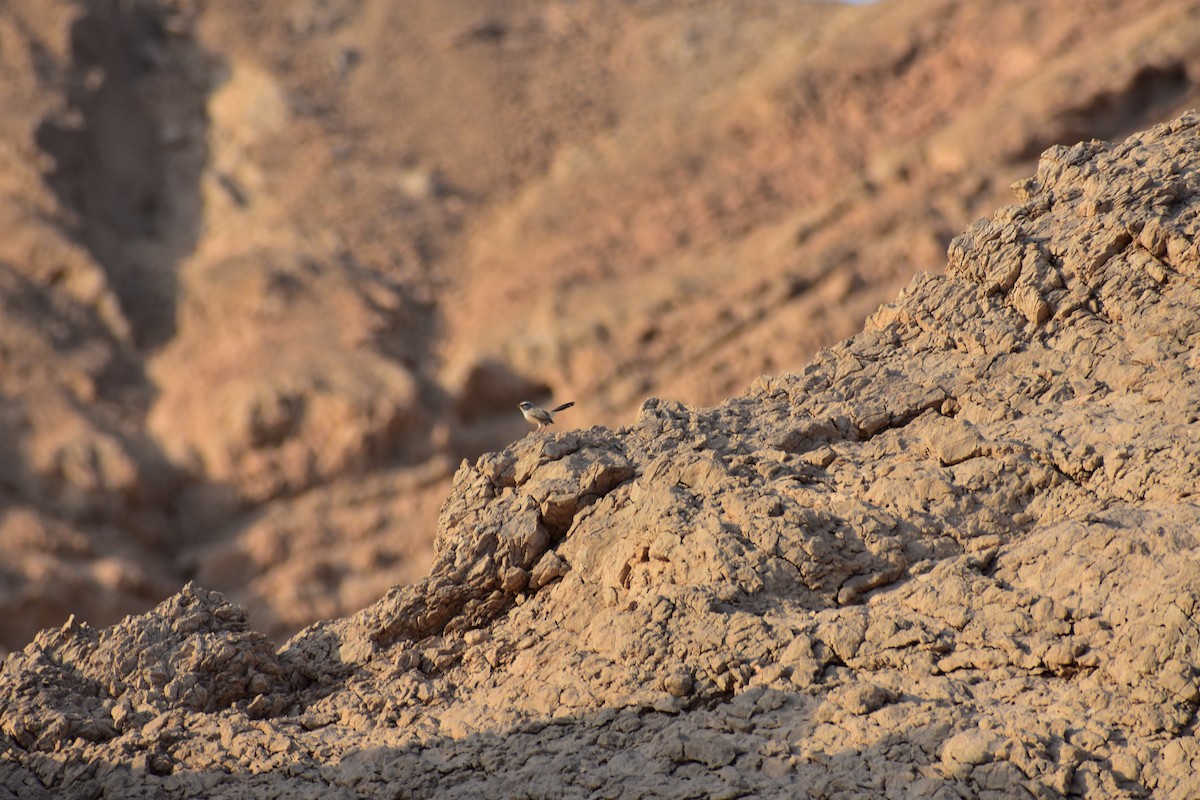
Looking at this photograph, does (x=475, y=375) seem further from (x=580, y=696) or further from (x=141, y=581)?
(x=580, y=696)

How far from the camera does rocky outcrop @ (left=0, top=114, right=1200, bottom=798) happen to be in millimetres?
5324

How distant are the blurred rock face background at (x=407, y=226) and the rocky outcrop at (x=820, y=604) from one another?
906 centimetres

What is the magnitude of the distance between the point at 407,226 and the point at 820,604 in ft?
47.4

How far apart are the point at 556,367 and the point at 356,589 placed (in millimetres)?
3482

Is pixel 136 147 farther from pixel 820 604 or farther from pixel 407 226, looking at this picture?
pixel 820 604

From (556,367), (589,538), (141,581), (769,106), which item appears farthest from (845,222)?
(589,538)

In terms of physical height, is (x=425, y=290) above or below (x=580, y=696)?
above

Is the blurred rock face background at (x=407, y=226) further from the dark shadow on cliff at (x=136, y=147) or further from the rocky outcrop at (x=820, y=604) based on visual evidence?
the rocky outcrop at (x=820, y=604)

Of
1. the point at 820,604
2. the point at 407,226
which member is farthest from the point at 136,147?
the point at 820,604

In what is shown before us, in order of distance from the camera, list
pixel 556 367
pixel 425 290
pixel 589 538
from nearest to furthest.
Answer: pixel 589 538 → pixel 556 367 → pixel 425 290

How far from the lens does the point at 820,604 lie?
6.05 metres

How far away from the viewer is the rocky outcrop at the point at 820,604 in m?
5.32

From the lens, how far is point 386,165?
2062 centimetres

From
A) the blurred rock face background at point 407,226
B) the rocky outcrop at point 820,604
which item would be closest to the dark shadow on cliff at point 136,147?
the blurred rock face background at point 407,226
